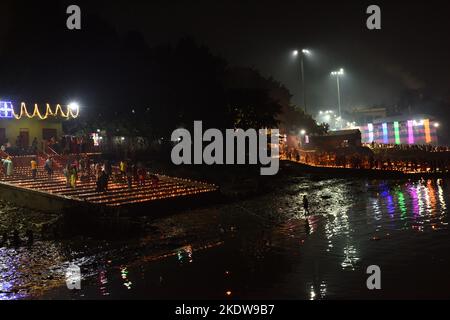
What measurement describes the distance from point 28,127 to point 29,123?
34 cm

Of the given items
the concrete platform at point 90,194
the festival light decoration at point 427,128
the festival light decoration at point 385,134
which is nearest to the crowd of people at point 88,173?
the concrete platform at point 90,194

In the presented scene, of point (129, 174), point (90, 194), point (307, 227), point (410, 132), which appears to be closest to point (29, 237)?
point (90, 194)

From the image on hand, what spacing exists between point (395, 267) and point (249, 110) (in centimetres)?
2973

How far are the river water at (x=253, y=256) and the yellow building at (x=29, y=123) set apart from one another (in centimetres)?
1285

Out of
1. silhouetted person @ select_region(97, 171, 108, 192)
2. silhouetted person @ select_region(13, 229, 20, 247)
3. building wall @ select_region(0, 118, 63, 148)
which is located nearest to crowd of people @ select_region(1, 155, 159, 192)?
silhouetted person @ select_region(97, 171, 108, 192)

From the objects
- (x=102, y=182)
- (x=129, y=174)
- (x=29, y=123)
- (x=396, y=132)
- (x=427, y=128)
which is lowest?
(x=102, y=182)

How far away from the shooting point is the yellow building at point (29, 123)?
31.0m

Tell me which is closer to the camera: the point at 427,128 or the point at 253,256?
the point at 253,256

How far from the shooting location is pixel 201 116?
36.8m

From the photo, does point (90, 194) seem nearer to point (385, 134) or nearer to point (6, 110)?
point (6, 110)

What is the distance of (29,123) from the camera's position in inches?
1409

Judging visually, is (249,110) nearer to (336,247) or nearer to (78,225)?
(78,225)

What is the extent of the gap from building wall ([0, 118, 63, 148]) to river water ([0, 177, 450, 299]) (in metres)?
16.1
